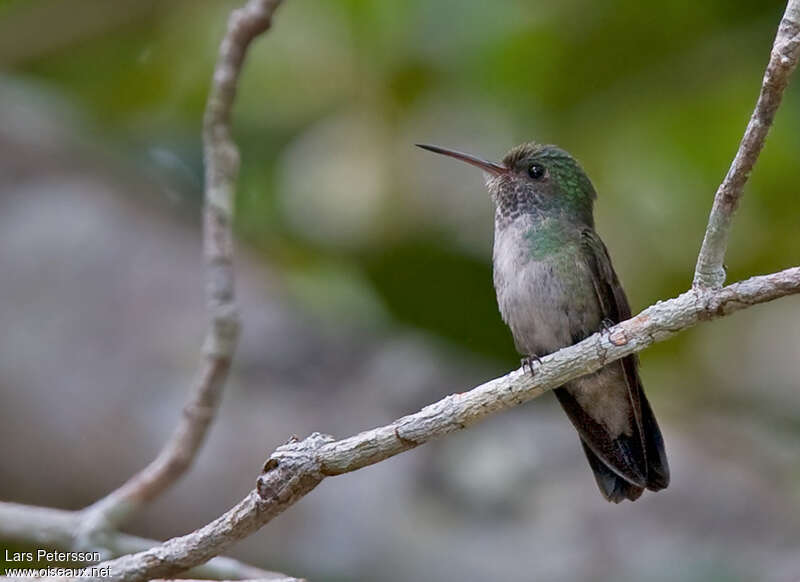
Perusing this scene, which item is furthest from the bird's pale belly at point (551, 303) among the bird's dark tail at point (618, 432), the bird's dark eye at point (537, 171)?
the bird's dark eye at point (537, 171)

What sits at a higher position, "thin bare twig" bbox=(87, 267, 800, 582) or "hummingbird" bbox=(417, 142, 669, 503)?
"hummingbird" bbox=(417, 142, 669, 503)

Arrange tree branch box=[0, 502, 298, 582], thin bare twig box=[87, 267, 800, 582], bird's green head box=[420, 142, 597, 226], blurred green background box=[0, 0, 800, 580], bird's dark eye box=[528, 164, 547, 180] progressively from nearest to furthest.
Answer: thin bare twig box=[87, 267, 800, 582] < tree branch box=[0, 502, 298, 582] < bird's green head box=[420, 142, 597, 226] < bird's dark eye box=[528, 164, 547, 180] < blurred green background box=[0, 0, 800, 580]

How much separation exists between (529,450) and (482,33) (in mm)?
2095

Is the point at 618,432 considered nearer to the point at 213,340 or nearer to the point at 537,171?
the point at 537,171

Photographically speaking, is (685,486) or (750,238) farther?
(750,238)

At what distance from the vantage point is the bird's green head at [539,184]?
12.9 ft

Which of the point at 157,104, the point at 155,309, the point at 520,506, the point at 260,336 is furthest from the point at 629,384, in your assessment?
the point at 157,104

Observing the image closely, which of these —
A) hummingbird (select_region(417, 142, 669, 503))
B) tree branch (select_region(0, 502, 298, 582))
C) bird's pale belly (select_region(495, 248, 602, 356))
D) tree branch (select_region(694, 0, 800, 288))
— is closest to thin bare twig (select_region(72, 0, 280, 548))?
tree branch (select_region(0, 502, 298, 582))

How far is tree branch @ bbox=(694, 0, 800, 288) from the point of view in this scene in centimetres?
226

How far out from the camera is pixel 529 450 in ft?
13.6

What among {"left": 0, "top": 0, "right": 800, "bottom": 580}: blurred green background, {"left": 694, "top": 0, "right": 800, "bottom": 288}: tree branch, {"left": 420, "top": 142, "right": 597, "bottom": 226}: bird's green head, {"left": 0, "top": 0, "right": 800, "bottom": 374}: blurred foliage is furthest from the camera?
{"left": 0, "top": 0, "right": 800, "bottom": 374}: blurred foliage

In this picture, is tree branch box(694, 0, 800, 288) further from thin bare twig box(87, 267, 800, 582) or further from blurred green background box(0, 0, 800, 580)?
blurred green background box(0, 0, 800, 580)

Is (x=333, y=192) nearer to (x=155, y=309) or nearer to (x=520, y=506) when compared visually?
(x=155, y=309)

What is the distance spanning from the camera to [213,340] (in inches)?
136
